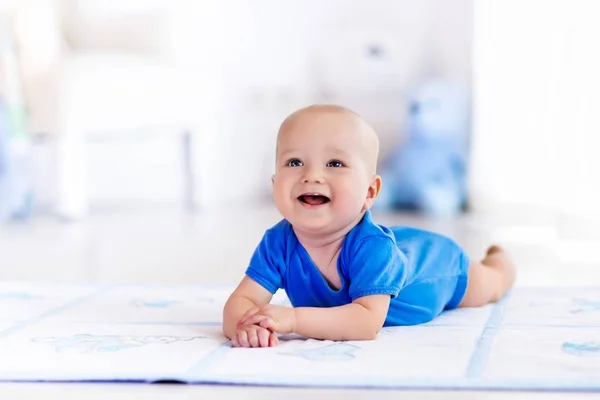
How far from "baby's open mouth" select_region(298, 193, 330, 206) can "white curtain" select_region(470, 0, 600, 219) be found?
1.93 metres

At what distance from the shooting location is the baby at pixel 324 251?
1124mm

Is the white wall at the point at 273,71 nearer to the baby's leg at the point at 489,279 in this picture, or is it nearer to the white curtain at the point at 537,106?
the white curtain at the point at 537,106

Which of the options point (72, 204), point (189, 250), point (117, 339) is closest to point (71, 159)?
point (72, 204)

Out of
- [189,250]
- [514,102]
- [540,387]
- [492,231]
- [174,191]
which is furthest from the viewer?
[174,191]

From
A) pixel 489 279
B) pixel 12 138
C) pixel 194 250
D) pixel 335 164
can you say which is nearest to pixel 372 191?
pixel 335 164

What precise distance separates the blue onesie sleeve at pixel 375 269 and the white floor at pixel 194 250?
233mm

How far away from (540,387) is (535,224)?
2006mm

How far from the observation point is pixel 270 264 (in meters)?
1.21

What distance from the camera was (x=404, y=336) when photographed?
1.18 meters

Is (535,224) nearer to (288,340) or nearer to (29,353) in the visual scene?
(288,340)

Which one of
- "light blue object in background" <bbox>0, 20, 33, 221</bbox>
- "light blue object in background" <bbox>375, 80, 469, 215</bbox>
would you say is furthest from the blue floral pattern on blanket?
"light blue object in background" <bbox>375, 80, 469, 215</bbox>

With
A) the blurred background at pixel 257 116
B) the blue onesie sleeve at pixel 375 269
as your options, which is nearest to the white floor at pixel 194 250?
the blurred background at pixel 257 116

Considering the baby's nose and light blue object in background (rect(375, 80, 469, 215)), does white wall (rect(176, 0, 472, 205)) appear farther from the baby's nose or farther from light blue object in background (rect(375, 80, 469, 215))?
the baby's nose

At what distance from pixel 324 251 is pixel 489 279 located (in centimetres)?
37
